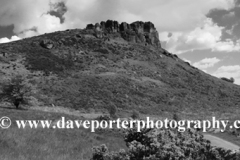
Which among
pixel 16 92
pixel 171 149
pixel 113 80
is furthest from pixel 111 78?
pixel 171 149

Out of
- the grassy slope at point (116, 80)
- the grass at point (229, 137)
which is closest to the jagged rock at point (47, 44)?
the grassy slope at point (116, 80)

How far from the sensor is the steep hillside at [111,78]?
49.8 meters

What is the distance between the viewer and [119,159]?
319 centimetres

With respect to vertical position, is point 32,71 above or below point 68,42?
below

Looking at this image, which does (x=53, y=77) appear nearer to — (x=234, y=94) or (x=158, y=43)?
(x=234, y=94)

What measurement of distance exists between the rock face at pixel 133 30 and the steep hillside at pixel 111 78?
40.2 feet

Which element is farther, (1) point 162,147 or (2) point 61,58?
(2) point 61,58

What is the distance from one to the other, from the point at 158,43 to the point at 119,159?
4989 inches

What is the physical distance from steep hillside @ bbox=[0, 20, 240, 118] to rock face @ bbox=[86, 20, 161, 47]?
1224 centimetres

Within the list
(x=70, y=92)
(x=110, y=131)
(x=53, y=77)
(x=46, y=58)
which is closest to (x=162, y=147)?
(x=110, y=131)

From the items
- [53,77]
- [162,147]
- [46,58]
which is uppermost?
[46,58]

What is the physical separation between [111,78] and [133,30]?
65.9 m

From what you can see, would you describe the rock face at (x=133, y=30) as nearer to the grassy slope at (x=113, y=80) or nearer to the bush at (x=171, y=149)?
the grassy slope at (x=113, y=80)

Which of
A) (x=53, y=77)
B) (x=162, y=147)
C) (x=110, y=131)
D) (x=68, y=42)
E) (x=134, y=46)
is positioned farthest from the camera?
(x=134, y=46)
